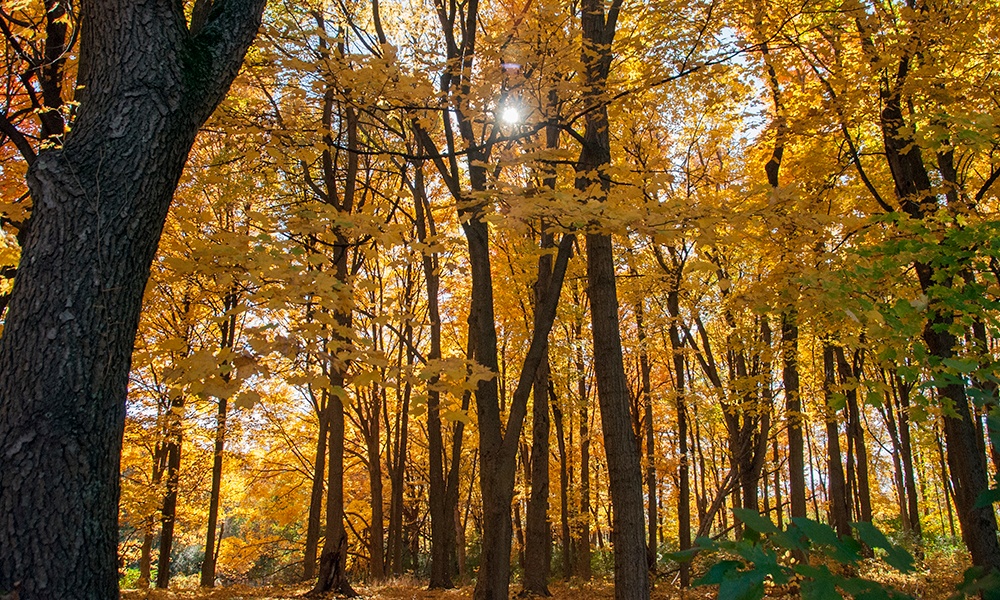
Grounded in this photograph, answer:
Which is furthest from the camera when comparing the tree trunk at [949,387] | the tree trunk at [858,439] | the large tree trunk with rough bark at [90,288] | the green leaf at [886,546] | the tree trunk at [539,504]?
the tree trunk at [858,439]

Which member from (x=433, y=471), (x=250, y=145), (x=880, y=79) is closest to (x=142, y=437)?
(x=433, y=471)

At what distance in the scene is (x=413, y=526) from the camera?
2261cm

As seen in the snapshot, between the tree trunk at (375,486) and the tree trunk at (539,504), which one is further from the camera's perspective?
the tree trunk at (375,486)

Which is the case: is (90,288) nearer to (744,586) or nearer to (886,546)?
(744,586)

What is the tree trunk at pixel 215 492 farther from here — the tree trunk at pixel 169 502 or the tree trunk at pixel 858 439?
the tree trunk at pixel 858 439

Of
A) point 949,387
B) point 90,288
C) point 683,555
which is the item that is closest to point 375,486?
point 949,387

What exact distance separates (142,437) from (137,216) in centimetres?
1232

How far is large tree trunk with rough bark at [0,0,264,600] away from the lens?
2.34 meters

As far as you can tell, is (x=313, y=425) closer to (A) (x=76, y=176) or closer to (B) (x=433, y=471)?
(B) (x=433, y=471)

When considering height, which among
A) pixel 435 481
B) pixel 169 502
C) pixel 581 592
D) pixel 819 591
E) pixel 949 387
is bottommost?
pixel 581 592

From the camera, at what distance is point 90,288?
2.61 metres

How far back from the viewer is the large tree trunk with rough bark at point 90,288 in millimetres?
2340

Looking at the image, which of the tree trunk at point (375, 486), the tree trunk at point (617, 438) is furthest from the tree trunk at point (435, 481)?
the tree trunk at point (617, 438)

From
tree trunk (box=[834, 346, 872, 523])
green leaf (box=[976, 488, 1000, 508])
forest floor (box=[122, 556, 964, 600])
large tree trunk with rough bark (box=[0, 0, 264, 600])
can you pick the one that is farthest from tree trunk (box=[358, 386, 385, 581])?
green leaf (box=[976, 488, 1000, 508])
